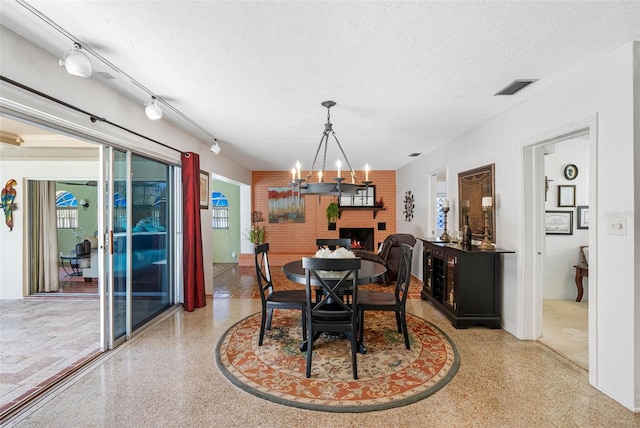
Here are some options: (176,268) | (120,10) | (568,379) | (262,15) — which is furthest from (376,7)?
(176,268)

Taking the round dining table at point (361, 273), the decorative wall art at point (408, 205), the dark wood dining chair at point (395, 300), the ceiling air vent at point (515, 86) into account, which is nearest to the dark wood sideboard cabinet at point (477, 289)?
the dark wood dining chair at point (395, 300)

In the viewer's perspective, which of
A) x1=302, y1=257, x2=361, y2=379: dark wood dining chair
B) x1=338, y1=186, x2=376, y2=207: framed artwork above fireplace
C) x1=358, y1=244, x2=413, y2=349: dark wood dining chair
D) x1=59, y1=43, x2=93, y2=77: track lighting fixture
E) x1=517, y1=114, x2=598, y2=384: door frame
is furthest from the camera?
x1=338, y1=186, x2=376, y2=207: framed artwork above fireplace

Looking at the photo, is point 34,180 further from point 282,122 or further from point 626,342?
point 626,342

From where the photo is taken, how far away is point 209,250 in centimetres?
461

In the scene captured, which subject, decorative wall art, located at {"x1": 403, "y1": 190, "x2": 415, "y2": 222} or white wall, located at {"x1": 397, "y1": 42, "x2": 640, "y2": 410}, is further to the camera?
decorative wall art, located at {"x1": 403, "y1": 190, "x2": 415, "y2": 222}

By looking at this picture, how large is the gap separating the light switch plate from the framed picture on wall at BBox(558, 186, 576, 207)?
264cm

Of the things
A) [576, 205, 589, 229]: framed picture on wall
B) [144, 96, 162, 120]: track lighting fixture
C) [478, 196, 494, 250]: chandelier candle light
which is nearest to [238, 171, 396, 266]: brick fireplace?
[576, 205, 589, 229]: framed picture on wall

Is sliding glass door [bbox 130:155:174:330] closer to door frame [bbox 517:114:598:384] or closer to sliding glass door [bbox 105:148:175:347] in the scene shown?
sliding glass door [bbox 105:148:175:347]

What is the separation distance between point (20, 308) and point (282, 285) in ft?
12.1

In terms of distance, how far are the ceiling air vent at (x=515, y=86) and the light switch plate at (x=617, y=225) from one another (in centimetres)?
127

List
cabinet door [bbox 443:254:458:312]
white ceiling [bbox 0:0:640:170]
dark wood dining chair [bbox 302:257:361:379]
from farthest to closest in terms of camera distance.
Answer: cabinet door [bbox 443:254:458:312]
dark wood dining chair [bbox 302:257:361:379]
white ceiling [bbox 0:0:640:170]

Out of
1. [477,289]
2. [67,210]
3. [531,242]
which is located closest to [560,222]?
[531,242]

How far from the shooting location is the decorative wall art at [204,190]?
4357mm

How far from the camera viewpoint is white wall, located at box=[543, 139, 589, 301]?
4.16 meters
